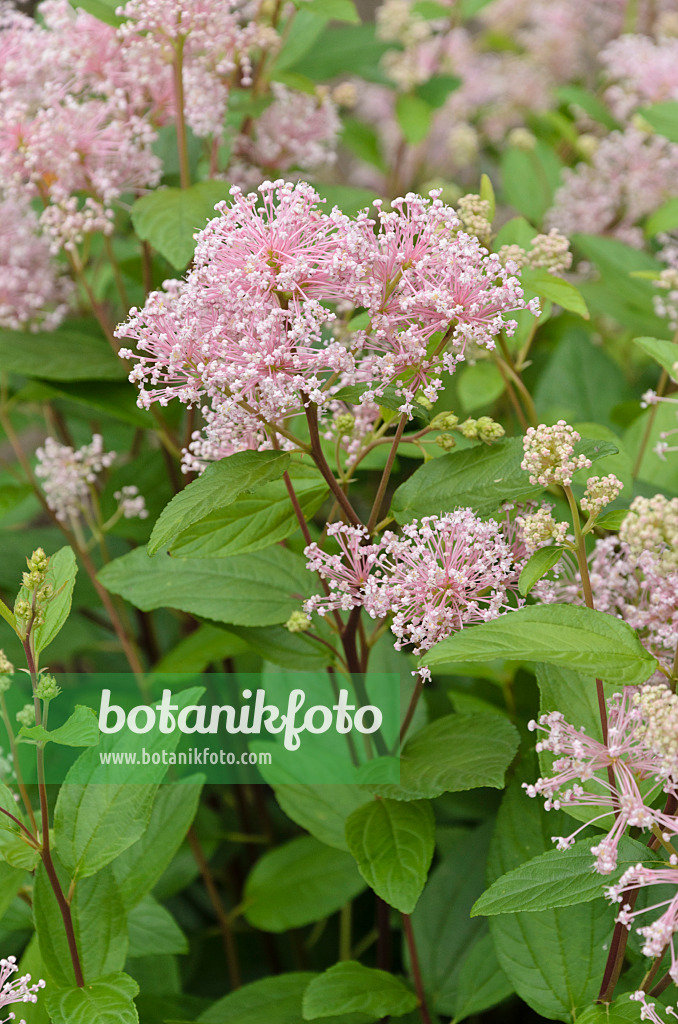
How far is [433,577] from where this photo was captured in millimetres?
639

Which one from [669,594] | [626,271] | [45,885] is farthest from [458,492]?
[626,271]

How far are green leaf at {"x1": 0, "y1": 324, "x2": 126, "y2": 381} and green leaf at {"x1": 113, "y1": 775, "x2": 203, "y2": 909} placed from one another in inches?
18.6

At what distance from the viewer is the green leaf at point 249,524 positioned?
28.6 inches

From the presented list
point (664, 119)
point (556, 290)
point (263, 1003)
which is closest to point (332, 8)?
point (664, 119)

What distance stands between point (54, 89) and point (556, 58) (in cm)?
135

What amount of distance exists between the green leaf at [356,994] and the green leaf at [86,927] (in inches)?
6.6

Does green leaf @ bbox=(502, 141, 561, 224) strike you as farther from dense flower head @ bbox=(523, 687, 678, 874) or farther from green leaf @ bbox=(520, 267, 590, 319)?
dense flower head @ bbox=(523, 687, 678, 874)

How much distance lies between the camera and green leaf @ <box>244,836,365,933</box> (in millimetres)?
1022

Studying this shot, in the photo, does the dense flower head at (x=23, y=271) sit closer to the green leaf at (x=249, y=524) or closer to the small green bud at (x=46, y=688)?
the green leaf at (x=249, y=524)

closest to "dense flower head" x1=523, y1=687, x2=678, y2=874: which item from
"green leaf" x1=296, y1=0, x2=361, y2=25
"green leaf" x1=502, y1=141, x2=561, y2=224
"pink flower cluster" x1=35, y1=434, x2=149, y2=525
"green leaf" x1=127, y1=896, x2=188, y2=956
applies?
"green leaf" x1=127, y1=896, x2=188, y2=956

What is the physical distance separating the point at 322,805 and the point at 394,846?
14cm

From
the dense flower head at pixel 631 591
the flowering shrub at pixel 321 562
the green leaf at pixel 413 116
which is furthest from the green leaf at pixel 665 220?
the dense flower head at pixel 631 591

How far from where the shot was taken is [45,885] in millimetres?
728

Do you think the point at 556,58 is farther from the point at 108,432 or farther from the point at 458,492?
the point at 458,492
